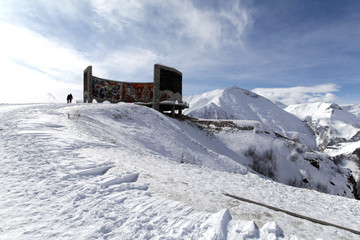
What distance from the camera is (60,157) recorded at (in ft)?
18.3

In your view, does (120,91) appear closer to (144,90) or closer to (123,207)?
(144,90)

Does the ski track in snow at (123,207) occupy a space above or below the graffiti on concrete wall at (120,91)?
below

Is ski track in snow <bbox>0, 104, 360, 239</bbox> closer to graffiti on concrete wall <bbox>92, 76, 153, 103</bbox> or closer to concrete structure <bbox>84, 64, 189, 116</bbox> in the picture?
concrete structure <bbox>84, 64, 189, 116</bbox>

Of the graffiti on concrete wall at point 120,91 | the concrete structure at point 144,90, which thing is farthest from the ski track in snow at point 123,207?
the graffiti on concrete wall at point 120,91

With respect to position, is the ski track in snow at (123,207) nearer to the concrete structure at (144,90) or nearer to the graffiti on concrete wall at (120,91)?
the concrete structure at (144,90)

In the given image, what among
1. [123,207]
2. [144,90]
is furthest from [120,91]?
[123,207]

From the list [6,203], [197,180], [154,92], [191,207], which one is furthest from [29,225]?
[154,92]

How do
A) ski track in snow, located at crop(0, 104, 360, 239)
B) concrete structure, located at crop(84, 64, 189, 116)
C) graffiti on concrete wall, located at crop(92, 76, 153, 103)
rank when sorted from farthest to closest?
1. graffiti on concrete wall, located at crop(92, 76, 153, 103)
2. concrete structure, located at crop(84, 64, 189, 116)
3. ski track in snow, located at crop(0, 104, 360, 239)

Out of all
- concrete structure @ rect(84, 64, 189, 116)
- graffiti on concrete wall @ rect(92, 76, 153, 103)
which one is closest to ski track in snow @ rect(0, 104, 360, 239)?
concrete structure @ rect(84, 64, 189, 116)

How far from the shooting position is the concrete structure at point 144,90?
108 feet

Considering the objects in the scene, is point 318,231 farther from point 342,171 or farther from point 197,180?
point 342,171

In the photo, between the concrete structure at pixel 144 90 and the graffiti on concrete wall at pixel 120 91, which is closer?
the concrete structure at pixel 144 90

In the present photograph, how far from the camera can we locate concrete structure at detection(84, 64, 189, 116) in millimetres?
32812

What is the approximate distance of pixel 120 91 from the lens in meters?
35.3
